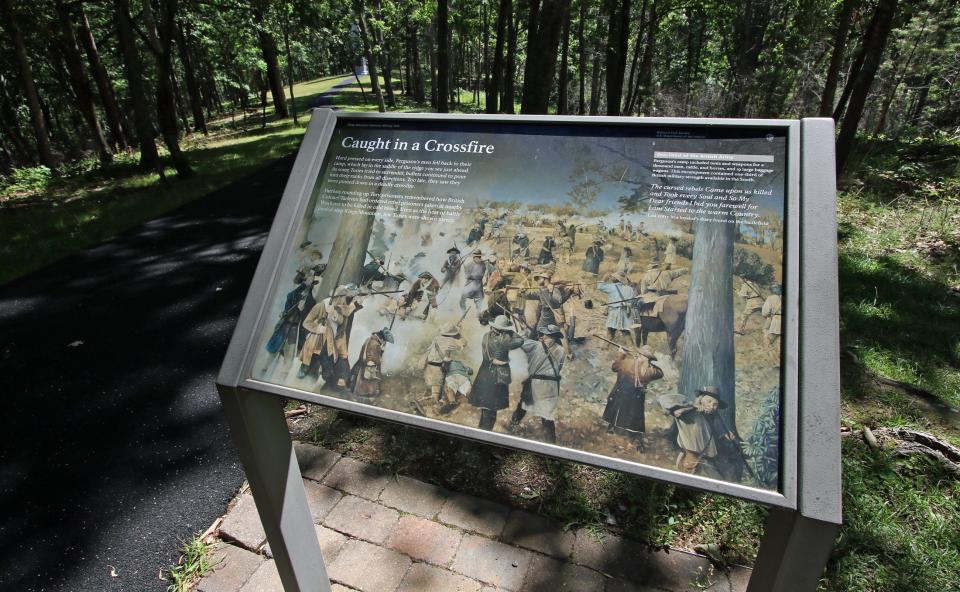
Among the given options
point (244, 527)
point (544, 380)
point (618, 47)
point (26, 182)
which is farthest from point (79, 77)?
point (544, 380)

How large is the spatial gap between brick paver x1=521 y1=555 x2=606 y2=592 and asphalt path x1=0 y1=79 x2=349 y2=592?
1.70 m

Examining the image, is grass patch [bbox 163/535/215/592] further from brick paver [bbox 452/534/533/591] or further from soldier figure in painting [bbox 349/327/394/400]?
soldier figure in painting [bbox 349/327/394/400]

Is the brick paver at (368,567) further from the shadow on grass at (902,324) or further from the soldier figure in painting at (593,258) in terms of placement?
the shadow on grass at (902,324)

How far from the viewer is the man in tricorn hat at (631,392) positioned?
1290 millimetres

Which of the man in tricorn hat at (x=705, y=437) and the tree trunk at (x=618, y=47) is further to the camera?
the tree trunk at (x=618, y=47)

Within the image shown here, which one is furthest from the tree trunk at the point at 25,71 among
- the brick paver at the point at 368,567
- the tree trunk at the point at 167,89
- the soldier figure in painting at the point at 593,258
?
the soldier figure in painting at the point at 593,258

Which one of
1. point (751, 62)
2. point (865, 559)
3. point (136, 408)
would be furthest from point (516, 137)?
point (751, 62)

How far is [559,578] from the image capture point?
2264 mm

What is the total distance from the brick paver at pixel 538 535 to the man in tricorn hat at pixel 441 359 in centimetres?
138

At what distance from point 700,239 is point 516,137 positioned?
68cm

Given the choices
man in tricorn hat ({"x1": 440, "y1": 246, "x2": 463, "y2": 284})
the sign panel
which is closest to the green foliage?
the sign panel

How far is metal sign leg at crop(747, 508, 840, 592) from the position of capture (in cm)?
115

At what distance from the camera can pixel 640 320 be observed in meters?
1.35

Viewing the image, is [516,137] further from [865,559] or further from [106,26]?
[106,26]
